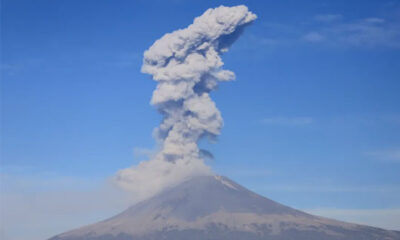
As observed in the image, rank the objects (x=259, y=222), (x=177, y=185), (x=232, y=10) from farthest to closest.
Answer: (x=177, y=185) < (x=259, y=222) < (x=232, y=10)

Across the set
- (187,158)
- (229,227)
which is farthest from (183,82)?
(229,227)

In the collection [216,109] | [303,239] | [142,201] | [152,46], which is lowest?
[303,239]

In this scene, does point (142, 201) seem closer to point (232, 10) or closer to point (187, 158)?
point (187, 158)

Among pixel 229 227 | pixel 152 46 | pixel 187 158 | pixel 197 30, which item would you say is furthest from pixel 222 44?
pixel 229 227

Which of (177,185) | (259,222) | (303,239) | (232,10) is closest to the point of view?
(232,10)

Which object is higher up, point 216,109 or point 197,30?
point 197,30

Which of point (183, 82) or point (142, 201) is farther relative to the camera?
point (142, 201)
